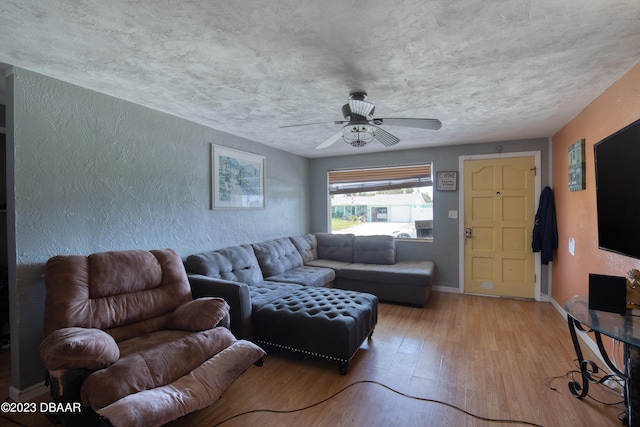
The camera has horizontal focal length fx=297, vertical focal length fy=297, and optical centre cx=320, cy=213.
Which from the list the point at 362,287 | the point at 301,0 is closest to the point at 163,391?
the point at 301,0

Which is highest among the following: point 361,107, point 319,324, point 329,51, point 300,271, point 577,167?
point 329,51

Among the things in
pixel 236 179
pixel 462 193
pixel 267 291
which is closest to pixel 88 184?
pixel 236 179

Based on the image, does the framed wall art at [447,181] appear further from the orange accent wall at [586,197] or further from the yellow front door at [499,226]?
the orange accent wall at [586,197]

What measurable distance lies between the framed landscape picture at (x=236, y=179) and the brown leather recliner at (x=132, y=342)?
1.26 m

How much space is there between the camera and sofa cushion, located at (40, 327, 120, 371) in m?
1.51

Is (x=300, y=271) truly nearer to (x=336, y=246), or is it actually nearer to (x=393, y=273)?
(x=336, y=246)

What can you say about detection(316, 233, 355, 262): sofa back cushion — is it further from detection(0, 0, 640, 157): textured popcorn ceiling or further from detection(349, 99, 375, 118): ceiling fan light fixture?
detection(349, 99, 375, 118): ceiling fan light fixture

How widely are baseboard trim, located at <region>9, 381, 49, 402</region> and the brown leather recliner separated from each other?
622 mm

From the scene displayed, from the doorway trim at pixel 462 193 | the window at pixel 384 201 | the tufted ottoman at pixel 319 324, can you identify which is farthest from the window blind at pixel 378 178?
the tufted ottoman at pixel 319 324

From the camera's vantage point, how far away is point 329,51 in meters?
1.83

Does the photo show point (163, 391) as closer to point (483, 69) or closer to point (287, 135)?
point (483, 69)

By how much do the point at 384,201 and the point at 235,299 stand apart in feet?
11.2

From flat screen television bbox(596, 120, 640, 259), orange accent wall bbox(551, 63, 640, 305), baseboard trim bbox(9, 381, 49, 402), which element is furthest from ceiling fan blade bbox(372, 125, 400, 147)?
baseboard trim bbox(9, 381, 49, 402)

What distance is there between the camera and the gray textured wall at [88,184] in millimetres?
2041
